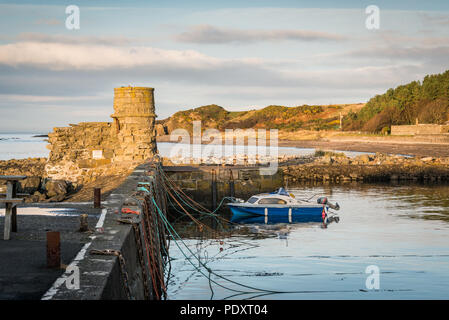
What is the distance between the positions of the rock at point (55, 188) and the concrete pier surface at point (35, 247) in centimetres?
1180

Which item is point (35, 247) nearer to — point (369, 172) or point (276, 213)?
point (276, 213)

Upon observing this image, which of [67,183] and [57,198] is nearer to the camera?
[57,198]

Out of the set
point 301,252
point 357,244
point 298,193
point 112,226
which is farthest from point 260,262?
point 298,193

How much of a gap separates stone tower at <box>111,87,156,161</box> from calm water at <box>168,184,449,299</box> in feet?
21.0

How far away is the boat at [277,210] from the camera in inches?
1265

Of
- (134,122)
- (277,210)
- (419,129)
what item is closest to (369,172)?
(277,210)

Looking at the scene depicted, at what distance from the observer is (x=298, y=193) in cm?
4584

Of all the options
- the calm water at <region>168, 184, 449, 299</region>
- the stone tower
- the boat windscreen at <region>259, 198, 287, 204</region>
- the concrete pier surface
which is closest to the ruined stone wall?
the calm water at <region>168, 184, 449, 299</region>

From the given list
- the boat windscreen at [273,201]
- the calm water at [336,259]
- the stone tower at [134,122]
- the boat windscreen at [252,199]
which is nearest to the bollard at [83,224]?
the calm water at [336,259]

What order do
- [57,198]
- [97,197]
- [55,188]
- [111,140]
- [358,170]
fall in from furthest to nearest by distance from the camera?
[358,170], [111,140], [55,188], [57,198], [97,197]

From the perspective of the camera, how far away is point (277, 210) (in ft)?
106

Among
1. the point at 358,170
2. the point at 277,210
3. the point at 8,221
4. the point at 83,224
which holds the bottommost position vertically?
the point at 277,210

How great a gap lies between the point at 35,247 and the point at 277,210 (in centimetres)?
2358

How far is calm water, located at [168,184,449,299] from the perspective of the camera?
16.9 meters
